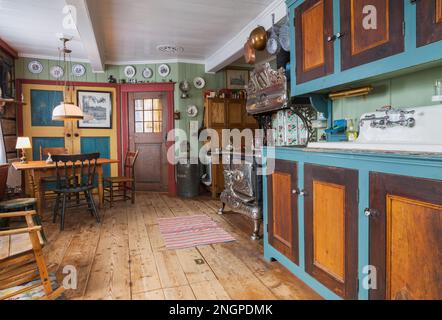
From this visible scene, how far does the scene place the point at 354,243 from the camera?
1.51 meters

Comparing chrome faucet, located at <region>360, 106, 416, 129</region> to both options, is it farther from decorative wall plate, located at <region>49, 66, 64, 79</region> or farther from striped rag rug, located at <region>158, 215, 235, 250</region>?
decorative wall plate, located at <region>49, 66, 64, 79</region>

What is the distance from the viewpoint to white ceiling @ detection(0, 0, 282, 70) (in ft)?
10.7

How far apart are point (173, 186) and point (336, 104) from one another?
4.00 meters

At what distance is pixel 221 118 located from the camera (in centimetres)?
538

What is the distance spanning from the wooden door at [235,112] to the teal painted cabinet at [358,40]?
3.12m

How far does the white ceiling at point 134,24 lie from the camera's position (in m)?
3.25

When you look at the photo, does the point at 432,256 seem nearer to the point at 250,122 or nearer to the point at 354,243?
the point at 354,243

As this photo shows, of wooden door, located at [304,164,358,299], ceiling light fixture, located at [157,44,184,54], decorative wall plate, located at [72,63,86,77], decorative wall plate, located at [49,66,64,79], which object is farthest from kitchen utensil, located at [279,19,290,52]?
decorative wall plate, located at [49,66,64,79]

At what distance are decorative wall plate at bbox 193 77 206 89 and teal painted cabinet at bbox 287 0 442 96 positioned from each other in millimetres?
3582

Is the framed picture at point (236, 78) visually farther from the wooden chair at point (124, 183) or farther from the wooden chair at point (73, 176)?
the wooden chair at point (73, 176)

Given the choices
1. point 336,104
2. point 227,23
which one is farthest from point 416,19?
point 227,23

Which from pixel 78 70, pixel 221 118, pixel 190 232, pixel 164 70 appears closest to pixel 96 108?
pixel 78 70

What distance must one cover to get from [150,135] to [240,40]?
8.57 feet

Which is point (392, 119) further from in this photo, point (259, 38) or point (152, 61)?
point (152, 61)
